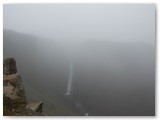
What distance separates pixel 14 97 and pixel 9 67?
0.58 m

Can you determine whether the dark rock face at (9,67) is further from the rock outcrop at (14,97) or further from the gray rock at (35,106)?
the gray rock at (35,106)

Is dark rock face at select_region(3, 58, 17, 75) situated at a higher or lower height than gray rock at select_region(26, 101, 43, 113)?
higher

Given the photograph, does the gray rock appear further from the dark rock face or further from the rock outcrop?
the dark rock face

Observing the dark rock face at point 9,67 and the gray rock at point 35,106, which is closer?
the gray rock at point 35,106

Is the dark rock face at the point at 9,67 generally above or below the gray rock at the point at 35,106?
above

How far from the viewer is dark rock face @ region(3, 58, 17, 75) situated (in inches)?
208

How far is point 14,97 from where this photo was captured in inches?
205

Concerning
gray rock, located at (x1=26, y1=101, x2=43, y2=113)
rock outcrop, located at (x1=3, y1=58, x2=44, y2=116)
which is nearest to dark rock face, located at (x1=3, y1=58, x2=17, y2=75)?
rock outcrop, located at (x1=3, y1=58, x2=44, y2=116)

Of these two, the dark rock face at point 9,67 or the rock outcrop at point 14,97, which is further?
the dark rock face at point 9,67

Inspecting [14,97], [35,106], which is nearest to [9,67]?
[14,97]

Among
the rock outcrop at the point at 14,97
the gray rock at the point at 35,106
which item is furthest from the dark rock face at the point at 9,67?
the gray rock at the point at 35,106

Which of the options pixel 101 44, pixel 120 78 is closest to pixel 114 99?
pixel 120 78

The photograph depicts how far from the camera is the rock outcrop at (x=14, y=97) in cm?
516

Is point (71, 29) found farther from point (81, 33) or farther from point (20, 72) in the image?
point (20, 72)
